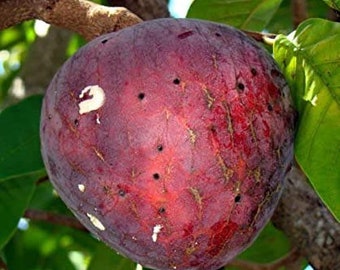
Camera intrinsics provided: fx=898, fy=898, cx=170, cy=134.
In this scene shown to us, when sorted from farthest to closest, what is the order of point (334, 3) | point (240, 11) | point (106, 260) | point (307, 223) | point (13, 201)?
point (106, 260) → point (13, 201) → point (240, 11) → point (307, 223) → point (334, 3)

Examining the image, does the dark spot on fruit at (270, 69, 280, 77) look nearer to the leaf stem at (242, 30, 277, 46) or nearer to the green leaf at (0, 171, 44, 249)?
the leaf stem at (242, 30, 277, 46)

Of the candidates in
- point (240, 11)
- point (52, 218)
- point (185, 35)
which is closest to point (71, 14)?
point (185, 35)

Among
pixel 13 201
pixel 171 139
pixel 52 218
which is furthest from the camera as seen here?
pixel 52 218

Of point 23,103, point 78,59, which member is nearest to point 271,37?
point 78,59

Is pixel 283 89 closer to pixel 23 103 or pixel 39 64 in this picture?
pixel 23 103

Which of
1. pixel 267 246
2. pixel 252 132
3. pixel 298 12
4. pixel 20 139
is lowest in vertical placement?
pixel 267 246

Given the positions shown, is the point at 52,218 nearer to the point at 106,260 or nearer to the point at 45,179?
the point at 45,179

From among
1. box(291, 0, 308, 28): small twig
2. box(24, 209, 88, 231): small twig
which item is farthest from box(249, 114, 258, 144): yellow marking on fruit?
box(24, 209, 88, 231): small twig
